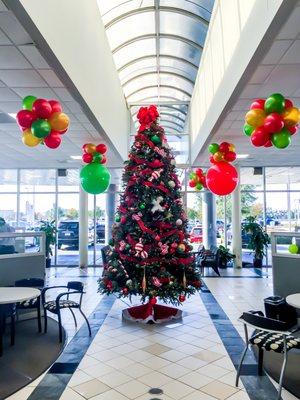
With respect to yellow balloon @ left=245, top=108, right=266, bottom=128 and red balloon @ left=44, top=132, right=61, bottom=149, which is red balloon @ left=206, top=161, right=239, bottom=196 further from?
red balloon @ left=44, top=132, right=61, bottom=149

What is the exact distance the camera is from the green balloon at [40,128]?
156 inches

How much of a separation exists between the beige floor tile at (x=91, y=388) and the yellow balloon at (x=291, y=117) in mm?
3427

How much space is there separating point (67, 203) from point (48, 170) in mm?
1371

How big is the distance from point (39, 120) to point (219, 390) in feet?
11.2

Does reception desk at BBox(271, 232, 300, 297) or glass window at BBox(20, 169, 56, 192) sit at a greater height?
glass window at BBox(20, 169, 56, 192)

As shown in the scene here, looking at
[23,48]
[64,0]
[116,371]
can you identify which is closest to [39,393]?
[116,371]

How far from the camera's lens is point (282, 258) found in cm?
523

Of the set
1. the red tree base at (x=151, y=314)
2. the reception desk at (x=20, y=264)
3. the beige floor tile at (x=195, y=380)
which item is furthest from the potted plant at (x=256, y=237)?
the beige floor tile at (x=195, y=380)

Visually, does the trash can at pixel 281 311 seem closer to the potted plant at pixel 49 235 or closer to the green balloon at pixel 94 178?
the green balloon at pixel 94 178

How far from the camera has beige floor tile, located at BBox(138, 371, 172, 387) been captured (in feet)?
11.2

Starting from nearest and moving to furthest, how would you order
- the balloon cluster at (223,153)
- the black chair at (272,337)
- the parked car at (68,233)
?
the black chair at (272,337), the balloon cluster at (223,153), the parked car at (68,233)

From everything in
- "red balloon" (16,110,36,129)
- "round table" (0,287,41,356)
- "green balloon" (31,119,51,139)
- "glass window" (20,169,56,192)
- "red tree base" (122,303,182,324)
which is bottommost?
"red tree base" (122,303,182,324)

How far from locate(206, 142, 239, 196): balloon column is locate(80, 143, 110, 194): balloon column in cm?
203

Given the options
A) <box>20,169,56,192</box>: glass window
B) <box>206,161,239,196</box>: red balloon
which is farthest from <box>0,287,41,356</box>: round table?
<box>20,169,56,192</box>: glass window
